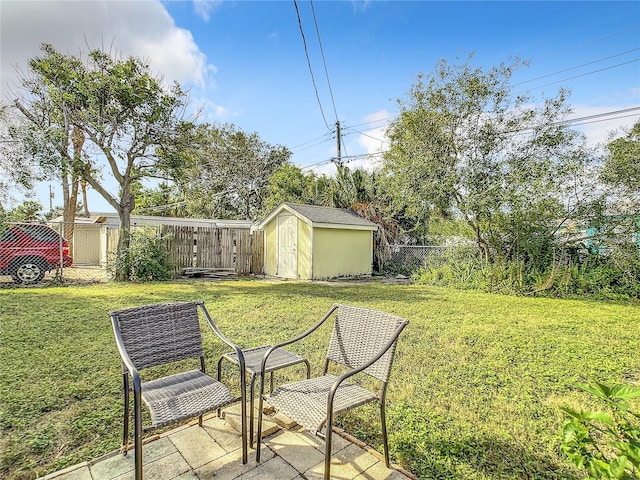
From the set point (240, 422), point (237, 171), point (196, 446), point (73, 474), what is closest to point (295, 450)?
point (240, 422)

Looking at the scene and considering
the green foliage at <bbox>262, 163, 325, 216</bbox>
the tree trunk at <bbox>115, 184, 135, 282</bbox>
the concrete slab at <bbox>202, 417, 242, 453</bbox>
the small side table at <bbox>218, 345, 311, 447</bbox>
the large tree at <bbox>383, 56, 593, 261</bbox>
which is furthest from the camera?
the green foliage at <bbox>262, 163, 325, 216</bbox>

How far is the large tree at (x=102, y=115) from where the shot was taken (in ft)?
28.5

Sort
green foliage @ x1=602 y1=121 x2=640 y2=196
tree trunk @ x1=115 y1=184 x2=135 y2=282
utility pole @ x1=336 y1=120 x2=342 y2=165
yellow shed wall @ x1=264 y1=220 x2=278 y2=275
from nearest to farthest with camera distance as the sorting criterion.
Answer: green foliage @ x1=602 y1=121 x2=640 y2=196 → tree trunk @ x1=115 y1=184 x2=135 y2=282 → yellow shed wall @ x1=264 y1=220 x2=278 y2=275 → utility pole @ x1=336 y1=120 x2=342 y2=165

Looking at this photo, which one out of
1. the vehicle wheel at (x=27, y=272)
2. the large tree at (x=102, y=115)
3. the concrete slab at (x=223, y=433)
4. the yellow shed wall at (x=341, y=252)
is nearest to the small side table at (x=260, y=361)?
the concrete slab at (x=223, y=433)

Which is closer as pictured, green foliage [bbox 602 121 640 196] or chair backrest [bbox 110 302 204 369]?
chair backrest [bbox 110 302 204 369]

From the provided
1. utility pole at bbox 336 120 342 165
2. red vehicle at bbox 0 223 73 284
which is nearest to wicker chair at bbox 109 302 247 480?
red vehicle at bbox 0 223 73 284

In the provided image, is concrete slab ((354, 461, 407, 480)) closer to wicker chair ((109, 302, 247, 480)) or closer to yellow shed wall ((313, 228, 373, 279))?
wicker chair ((109, 302, 247, 480))

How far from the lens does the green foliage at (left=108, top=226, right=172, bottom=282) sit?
945cm

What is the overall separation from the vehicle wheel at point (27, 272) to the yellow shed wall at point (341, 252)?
7.37 m

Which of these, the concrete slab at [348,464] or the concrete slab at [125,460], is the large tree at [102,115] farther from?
the concrete slab at [348,464]

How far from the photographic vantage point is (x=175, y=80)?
9883mm

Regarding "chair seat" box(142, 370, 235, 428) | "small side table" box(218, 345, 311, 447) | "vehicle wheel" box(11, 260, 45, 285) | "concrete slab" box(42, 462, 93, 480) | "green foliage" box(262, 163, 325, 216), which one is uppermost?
"green foliage" box(262, 163, 325, 216)

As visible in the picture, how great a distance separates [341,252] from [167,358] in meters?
9.64

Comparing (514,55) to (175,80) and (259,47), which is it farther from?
(175,80)
